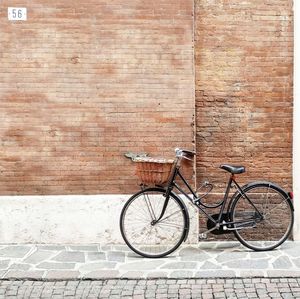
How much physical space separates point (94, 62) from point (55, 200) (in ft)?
6.07

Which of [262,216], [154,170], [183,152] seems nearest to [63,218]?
[154,170]

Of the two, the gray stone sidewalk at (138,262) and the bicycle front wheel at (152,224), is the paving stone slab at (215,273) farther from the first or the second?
the bicycle front wheel at (152,224)

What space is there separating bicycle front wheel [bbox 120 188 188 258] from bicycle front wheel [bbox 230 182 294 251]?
72 centimetres

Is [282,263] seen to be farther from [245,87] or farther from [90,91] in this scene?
[90,91]

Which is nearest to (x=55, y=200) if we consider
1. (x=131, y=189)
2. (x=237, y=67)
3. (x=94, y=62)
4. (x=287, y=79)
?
(x=131, y=189)

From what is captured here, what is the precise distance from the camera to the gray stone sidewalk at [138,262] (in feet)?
19.4

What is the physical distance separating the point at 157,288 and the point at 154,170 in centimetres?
143

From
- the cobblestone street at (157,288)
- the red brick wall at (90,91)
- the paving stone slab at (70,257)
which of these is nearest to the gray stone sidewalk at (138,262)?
the paving stone slab at (70,257)

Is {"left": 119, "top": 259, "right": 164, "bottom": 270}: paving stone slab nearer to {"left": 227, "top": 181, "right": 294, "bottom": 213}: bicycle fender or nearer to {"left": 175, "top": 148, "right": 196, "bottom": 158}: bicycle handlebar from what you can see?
{"left": 227, "top": 181, "right": 294, "bottom": 213}: bicycle fender

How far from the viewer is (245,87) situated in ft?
23.3

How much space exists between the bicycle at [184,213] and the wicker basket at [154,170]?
0.09m

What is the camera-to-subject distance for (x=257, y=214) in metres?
6.75

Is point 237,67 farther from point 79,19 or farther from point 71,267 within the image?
point 71,267

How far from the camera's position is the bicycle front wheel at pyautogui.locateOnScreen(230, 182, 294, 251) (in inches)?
264
